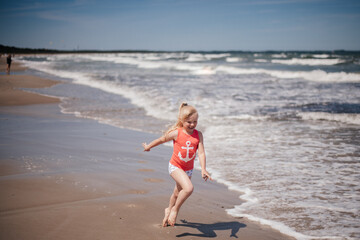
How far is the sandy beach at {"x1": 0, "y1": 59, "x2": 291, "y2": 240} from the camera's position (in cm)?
328

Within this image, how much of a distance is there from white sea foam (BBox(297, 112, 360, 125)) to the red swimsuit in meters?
7.79

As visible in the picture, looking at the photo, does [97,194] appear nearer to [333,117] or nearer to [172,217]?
[172,217]

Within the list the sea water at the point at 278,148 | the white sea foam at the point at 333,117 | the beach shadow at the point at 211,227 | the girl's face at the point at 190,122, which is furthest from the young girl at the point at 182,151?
the white sea foam at the point at 333,117

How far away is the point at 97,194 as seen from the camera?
13.7ft

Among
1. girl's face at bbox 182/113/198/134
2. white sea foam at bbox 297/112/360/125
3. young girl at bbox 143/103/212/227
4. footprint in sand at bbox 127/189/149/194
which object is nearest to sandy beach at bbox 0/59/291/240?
footprint in sand at bbox 127/189/149/194

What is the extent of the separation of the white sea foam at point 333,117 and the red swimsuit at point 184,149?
25.5 feet

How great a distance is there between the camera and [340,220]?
3.77m

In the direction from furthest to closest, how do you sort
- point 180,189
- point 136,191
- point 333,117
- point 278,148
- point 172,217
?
point 333,117 → point 278,148 → point 136,191 → point 180,189 → point 172,217

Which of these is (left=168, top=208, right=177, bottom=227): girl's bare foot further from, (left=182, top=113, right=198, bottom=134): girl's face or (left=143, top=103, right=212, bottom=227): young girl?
(left=182, top=113, right=198, bottom=134): girl's face

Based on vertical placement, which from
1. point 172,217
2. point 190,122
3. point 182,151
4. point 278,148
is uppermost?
point 190,122

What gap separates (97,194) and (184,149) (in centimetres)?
153

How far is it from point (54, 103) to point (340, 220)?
11126mm

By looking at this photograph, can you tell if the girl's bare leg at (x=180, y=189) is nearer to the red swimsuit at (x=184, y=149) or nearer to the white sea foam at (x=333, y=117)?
the red swimsuit at (x=184, y=149)

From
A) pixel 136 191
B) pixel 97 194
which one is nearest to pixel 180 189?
pixel 136 191
